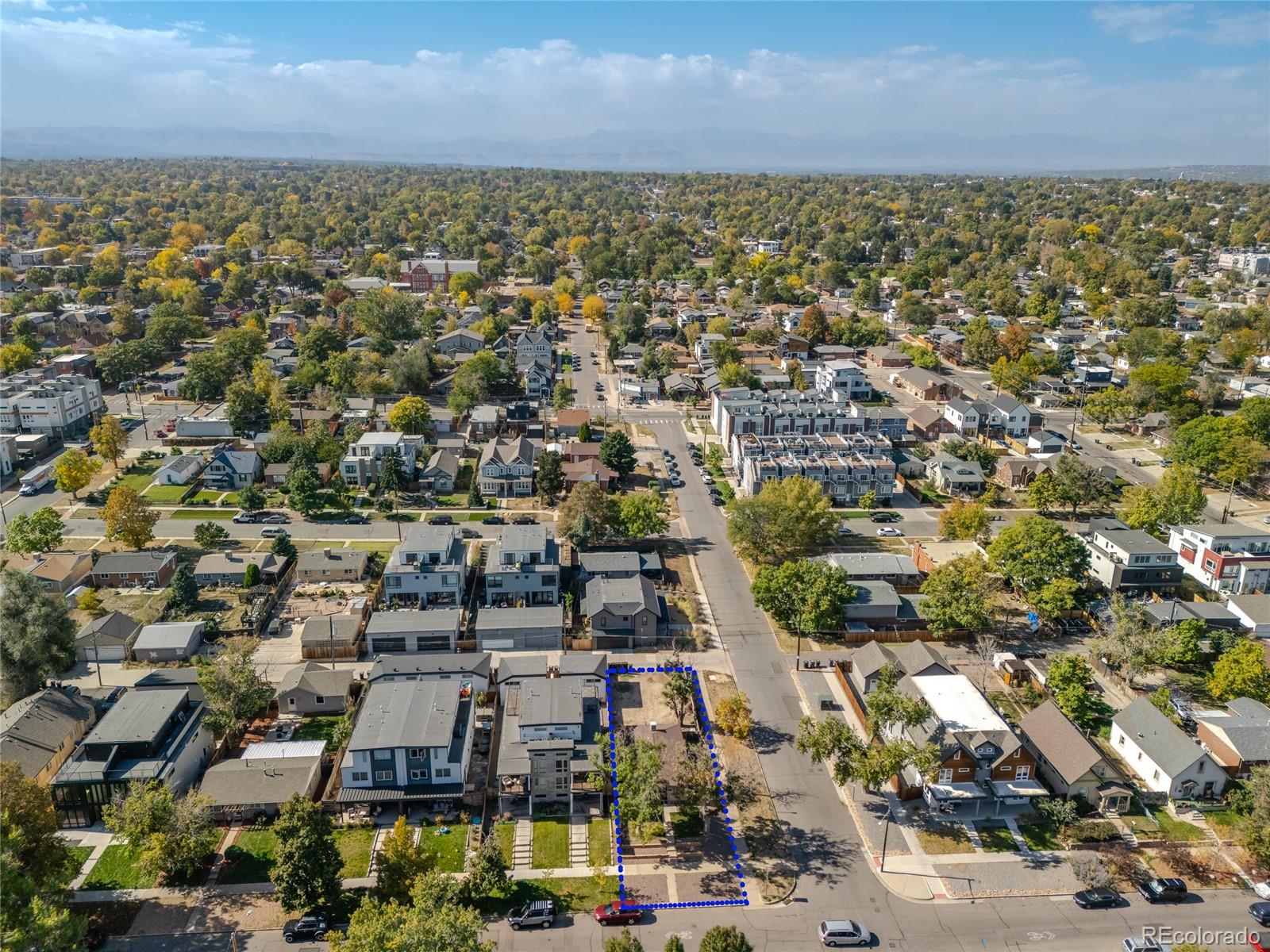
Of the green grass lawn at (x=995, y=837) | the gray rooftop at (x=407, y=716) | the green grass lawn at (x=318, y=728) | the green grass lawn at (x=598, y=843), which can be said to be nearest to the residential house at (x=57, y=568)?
the green grass lawn at (x=318, y=728)

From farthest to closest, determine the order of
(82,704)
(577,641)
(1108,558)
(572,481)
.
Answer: (572,481), (1108,558), (577,641), (82,704)

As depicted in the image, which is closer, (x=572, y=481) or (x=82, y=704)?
(x=82, y=704)

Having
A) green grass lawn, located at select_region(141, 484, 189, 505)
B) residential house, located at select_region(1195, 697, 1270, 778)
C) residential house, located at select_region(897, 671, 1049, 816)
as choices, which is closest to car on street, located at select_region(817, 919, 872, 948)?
residential house, located at select_region(897, 671, 1049, 816)

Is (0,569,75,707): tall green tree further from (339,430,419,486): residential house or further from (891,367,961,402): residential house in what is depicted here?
(891,367,961,402): residential house

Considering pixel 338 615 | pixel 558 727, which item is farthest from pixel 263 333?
pixel 558 727

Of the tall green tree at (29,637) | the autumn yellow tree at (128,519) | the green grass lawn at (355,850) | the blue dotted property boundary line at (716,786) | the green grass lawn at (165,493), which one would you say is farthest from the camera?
the green grass lawn at (165,493)

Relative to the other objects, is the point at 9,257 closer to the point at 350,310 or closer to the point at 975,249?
the point at 350,310

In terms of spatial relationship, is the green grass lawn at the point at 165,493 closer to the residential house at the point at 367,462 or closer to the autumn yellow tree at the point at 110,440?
the autumn yellow tree at the point at 110,440
